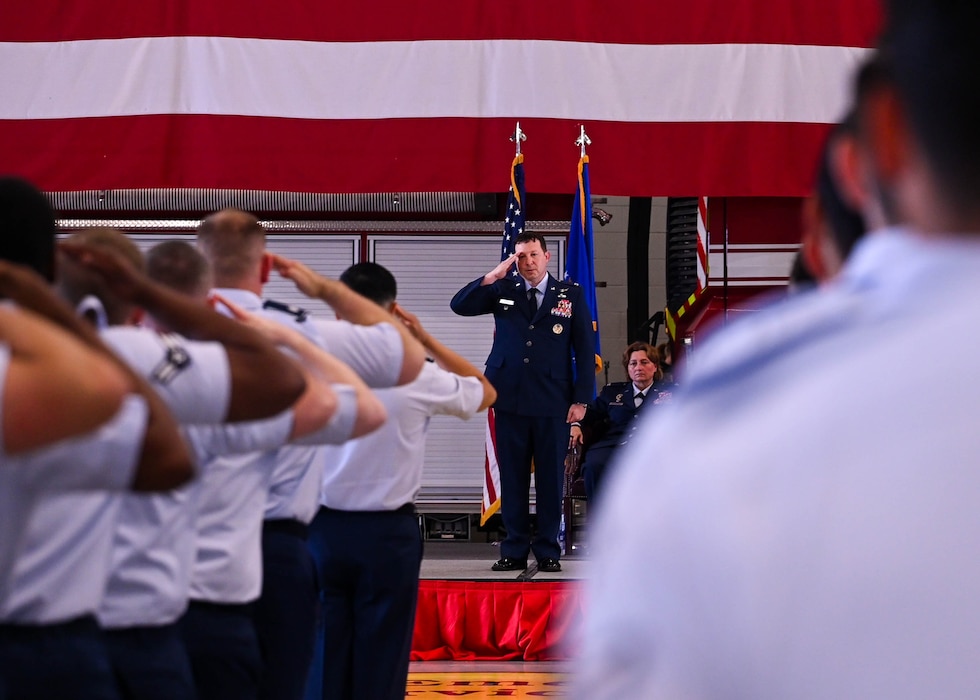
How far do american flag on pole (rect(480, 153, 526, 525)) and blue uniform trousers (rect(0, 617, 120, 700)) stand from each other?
5.63 m

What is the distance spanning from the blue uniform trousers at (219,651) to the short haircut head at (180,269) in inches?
23.1

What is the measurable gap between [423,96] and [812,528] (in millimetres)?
7389

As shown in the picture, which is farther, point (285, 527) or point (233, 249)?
point (285, 527)

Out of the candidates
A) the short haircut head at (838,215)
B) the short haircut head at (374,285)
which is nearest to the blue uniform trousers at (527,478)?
the short haircut head at (374,285)

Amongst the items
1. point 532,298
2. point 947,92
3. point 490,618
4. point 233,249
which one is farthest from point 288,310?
point 532,298

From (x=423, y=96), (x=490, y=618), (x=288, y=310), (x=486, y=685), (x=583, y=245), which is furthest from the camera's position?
(x=423, y=96)

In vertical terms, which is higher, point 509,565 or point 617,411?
point 617,411

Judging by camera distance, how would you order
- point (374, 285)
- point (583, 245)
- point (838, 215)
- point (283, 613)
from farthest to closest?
point (583, 245) → point (374, 285) → point (283, 613) → point (838, 215)

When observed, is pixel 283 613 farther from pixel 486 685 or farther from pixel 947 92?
pixel 486 685

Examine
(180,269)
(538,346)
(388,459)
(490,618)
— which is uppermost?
(538,346)

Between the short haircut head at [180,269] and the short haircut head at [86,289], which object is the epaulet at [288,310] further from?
the short haircut head at [86,289]

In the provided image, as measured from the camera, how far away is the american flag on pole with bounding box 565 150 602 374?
7.47m

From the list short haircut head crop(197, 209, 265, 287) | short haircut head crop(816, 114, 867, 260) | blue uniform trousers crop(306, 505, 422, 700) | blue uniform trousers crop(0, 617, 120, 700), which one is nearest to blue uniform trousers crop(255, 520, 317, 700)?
short haircut head crop(197, 209, 265, 287)

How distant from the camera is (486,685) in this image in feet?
18.6
